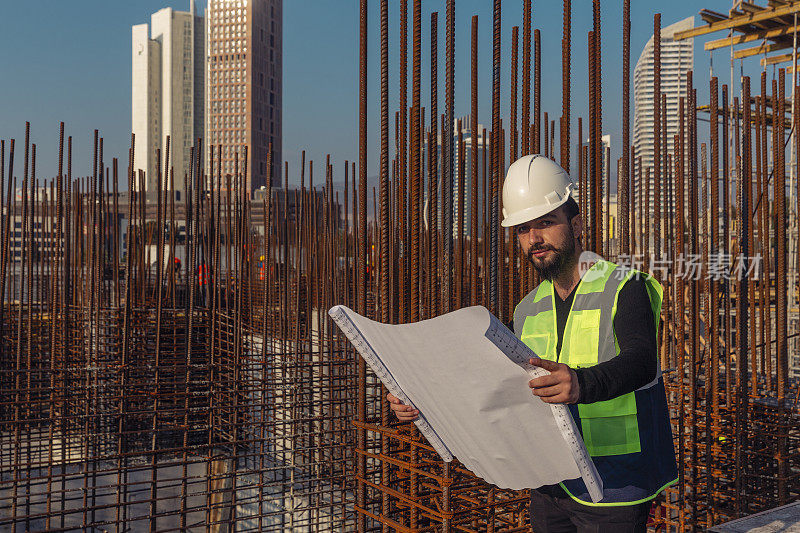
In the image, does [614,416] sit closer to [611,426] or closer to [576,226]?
[611,426]

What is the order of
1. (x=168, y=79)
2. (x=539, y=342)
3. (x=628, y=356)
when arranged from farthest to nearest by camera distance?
(x=168, y=79) < (x=539, y=342) < (x=628, y=356)

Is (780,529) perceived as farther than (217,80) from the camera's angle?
No

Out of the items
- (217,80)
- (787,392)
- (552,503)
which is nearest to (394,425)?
(552,503)

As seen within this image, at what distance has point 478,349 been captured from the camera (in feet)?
6.16

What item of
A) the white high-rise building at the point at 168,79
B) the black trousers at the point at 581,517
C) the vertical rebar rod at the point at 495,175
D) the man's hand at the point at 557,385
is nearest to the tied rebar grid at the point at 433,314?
the vertical rebar rod at the point at 495,175

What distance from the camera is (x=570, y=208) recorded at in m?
2.48

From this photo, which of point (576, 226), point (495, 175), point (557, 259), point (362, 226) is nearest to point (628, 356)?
point (557, 259)

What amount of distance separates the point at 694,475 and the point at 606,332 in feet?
12.3

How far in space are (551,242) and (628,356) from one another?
1.65ft

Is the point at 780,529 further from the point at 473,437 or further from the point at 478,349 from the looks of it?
the point at 478,349

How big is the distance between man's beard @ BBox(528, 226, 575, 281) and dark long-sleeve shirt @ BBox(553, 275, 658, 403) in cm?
25

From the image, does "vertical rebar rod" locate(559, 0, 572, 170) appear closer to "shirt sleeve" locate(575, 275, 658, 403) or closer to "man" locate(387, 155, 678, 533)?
"man" locate(387, 155, 678, 533)

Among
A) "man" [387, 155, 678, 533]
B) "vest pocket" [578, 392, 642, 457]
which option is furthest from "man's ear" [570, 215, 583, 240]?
"vest pocket" [578, 392, 642, 457]

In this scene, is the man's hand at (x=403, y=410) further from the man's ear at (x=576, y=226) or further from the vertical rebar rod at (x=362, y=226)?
the vertical rebar rod at (x=362, y=226)
